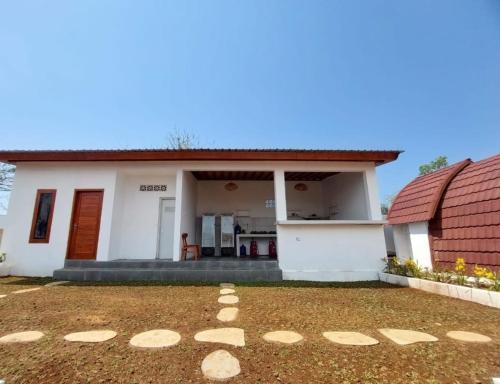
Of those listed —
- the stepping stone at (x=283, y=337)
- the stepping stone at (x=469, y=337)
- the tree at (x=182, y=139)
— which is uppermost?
the tree at (x=182, y=139)

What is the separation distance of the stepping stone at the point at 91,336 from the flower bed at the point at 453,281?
5592mm

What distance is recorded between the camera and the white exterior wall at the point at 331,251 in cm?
581

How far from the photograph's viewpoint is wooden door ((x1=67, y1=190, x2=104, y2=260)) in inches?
243

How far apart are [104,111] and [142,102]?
5.11 feet

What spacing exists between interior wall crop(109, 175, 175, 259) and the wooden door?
20.0 inches

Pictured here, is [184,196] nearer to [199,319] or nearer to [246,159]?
[246,159]

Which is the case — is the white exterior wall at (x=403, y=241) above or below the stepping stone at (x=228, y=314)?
above

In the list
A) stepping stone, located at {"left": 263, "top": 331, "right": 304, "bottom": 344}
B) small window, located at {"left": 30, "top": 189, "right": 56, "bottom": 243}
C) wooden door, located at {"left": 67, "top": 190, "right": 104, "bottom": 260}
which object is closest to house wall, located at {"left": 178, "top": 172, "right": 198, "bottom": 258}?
wooden door, located at {"left": 67, "top": 190, "right": 104, "bottom": 260}

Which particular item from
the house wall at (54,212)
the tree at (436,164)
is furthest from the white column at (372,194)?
the tree at (436,164)

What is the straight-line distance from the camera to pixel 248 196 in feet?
30.3

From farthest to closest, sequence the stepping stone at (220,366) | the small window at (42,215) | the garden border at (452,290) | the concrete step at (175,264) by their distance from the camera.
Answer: the small window at (42,215)
the concrete step at (175,264)
the garden border at (452,290)
the stepping stone at (220,366)

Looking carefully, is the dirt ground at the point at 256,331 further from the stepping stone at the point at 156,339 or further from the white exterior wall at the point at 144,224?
the white exterior wall at the point at 144,224

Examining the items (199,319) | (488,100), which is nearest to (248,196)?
(199,319)

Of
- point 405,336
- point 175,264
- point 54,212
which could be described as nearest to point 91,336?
point 405,336
